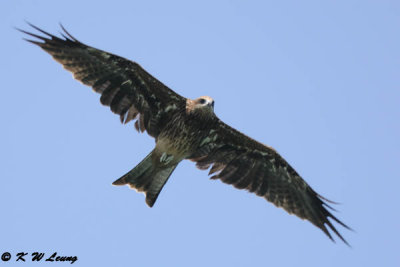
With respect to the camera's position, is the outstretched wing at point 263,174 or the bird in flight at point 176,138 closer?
the bird in flight at point 176,138

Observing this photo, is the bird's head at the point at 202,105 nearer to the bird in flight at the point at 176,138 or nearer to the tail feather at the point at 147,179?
the bird in flight at the point at 176,138

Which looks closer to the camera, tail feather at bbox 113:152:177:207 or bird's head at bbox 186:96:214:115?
bird's head at bbox 186:96:214:115

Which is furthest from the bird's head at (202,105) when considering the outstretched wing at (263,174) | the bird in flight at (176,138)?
the outstretched wing at (263,174)

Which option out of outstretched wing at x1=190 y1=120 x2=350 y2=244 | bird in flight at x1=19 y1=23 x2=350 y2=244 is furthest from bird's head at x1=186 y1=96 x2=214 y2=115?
outstretched wing at x1=190 y1=120 x2=350 y2=244

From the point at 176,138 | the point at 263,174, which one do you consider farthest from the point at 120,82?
the point at 263,174

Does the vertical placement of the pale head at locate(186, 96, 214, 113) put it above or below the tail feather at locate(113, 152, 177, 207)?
above

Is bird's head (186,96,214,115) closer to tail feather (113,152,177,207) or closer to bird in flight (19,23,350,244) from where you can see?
bird in flight (19,23,350,244)

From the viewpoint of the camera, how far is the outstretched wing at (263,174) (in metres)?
13.8

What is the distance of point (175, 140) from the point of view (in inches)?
510

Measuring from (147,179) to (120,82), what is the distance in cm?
187

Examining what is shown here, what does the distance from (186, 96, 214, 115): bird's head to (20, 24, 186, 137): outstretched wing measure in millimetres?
164

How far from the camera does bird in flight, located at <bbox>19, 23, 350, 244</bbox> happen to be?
490 inches

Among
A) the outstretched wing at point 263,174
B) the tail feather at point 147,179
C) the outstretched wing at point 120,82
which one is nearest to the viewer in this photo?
the outstretched wing at point 120,82

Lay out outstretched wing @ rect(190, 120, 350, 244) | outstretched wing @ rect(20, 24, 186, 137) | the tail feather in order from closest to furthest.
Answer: outstretched wing @ rect(20, 24, 186, 137)
the tail feather
outstretched wing @ rect(190, 120, 350, 244)
